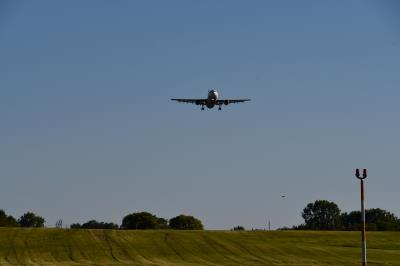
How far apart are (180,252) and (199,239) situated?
1486cm

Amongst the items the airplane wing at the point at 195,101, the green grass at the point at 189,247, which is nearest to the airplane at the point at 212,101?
the airplane wing at the point at 195,101

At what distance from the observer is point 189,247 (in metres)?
102

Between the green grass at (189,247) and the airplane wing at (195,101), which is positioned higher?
the airplane wing at (195,101)

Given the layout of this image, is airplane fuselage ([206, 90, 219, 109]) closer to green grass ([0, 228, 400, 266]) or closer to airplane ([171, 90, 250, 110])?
airplane ([171, 90, 250, 110])

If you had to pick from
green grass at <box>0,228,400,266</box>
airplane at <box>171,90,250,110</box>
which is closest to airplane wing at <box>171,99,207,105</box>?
airplane at <box>171,90,250,110</box>

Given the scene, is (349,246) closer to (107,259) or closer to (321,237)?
(321,237)

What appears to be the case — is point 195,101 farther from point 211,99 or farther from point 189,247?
point 189,247

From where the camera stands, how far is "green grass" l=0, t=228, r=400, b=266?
84.7 m

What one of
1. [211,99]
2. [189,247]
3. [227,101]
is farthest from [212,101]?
[189,247]

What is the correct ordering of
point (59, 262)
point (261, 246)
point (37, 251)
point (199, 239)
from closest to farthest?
1. point (59, 262)
2. point (37, 251)
3. point (261, 246)
4. point (199, 239)

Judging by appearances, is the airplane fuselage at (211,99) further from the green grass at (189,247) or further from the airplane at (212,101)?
the green grass at (189,247)

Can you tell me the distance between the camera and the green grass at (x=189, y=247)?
84688mm

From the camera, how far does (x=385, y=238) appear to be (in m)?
117

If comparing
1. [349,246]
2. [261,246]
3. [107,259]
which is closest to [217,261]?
[107,259]
